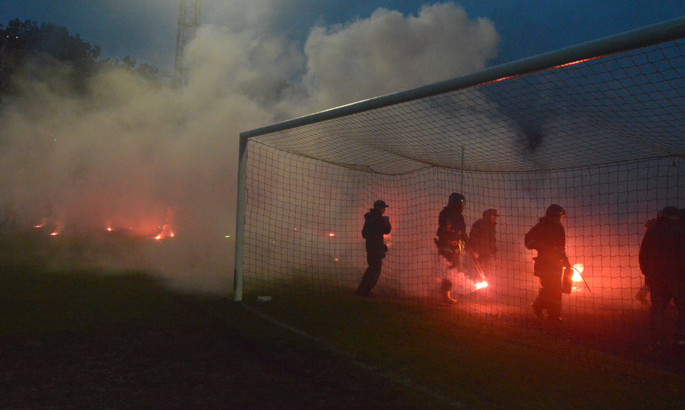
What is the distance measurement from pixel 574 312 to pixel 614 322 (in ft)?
2.06

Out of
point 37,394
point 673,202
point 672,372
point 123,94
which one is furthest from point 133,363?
point 123,94

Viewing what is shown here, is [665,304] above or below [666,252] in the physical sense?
below

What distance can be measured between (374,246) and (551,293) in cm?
260

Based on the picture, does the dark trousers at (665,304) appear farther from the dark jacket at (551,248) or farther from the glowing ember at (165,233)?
the glowing ember at (165,233)

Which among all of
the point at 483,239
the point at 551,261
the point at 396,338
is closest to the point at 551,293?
the point at 551,261

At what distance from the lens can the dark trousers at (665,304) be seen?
4.06 meters

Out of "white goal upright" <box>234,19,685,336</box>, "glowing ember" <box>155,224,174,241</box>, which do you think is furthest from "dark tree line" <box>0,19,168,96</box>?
"white goal upright" <box>234,19,685,336</box>

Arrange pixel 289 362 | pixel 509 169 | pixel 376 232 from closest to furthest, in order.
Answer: pixel 289 362 → pixel 376 232 → pixel 509 169

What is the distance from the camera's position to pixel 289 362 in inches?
134

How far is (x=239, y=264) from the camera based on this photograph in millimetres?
5910

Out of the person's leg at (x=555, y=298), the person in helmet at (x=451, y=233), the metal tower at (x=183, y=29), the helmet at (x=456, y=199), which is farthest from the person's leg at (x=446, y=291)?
the metal tower at (x=183, y=29)

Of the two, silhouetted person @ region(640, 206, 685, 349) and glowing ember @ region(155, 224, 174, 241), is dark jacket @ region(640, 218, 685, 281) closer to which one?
silhouetted person @ region(640, 206, 685, 349)

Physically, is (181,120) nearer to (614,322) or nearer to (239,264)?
(239,264)

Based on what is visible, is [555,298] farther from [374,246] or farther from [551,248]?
[374,246]
